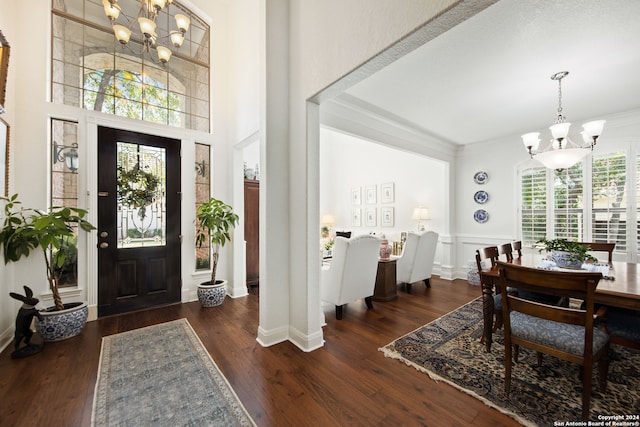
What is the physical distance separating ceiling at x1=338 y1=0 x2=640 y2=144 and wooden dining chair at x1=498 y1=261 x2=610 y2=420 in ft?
6.18

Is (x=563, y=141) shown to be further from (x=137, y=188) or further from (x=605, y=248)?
(x=137, y=188)

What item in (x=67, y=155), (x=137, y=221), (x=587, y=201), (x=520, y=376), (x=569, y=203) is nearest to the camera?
(x=520, y=376)

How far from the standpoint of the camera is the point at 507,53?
2332 millimetres

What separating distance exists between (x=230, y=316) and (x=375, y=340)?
183 cm

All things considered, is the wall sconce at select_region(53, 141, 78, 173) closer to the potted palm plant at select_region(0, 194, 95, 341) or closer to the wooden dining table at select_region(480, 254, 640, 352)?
the potted palm plant at select_region(0, 194, 95, 341)

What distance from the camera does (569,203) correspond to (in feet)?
13.3

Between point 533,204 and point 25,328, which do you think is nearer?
point 25,328

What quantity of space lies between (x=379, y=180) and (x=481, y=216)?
2.31 metres

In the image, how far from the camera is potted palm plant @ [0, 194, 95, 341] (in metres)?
2.40

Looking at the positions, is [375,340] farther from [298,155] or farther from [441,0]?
[441,0]

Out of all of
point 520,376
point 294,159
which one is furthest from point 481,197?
point 294,159

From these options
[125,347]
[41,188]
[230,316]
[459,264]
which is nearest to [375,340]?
[230,316]

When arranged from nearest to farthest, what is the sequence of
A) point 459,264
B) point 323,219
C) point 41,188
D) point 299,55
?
point 299,55 → point 41,188 → point 459,264 → point 323,219

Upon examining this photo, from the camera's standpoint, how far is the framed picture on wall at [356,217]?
22.3 ft
